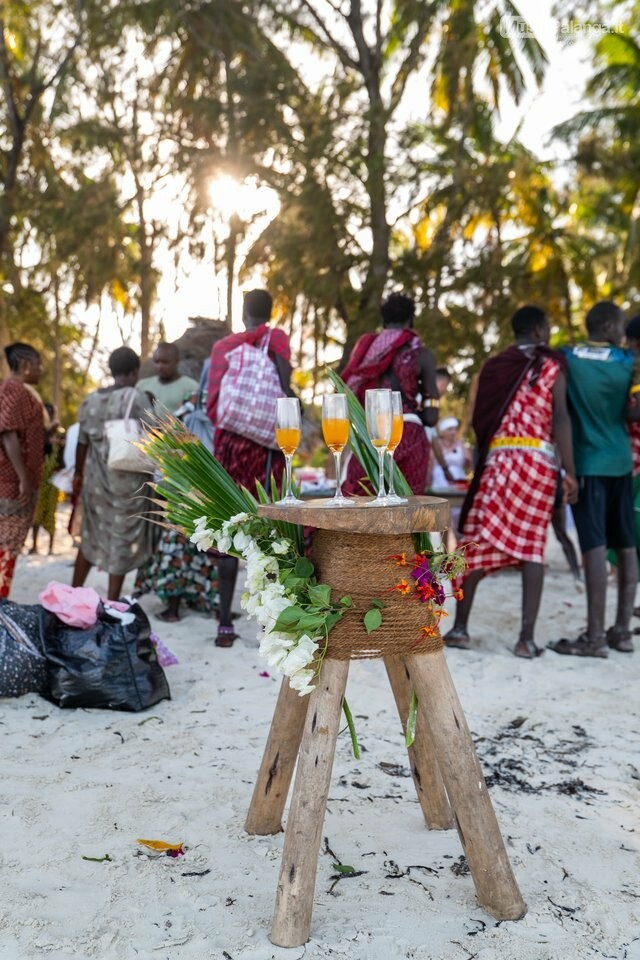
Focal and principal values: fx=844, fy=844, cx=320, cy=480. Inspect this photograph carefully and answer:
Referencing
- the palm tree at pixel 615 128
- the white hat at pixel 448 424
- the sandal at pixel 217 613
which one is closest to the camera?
the sandal at pixel 217 613

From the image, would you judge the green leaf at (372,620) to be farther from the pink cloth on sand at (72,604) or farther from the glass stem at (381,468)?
the pink cloth on sand at (72,604)

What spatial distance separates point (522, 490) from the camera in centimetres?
482

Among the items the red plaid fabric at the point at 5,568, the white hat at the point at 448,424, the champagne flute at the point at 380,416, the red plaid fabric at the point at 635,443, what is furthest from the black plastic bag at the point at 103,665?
the white hat at the point at 448,424

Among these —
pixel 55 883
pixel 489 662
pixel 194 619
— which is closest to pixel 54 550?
pixel 194 619

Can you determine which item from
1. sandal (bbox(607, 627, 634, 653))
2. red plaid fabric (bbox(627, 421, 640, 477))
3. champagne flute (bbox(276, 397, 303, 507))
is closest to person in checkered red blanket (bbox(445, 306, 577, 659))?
sandal (bbox(607, 627, 634, 653))

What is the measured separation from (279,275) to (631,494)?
7.28 metres

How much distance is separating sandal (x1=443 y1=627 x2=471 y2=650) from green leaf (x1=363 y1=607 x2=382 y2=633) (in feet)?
9.42

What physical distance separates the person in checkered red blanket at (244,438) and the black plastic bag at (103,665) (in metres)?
1.06

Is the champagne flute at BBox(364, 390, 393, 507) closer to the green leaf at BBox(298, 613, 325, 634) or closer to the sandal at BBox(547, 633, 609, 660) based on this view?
the green leaf at BBox(298, 613, 325, 634)

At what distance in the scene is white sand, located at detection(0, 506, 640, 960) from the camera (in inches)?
81.5

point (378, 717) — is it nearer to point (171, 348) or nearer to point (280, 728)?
point (280, 728)

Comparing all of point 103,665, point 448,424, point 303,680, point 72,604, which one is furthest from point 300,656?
point 448,424

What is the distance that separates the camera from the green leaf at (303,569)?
2.32 metres

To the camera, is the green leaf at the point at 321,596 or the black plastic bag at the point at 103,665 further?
the black plastic bag at the point at 103,665
